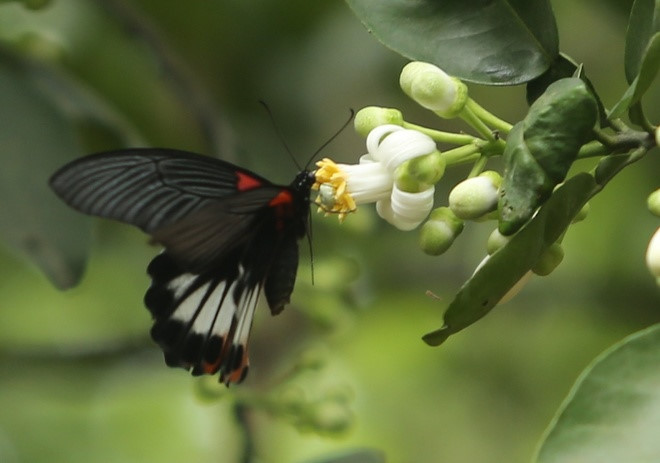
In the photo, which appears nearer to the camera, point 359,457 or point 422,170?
point 422,170

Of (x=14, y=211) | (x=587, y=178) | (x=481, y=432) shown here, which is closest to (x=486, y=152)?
(x=587, y=178)

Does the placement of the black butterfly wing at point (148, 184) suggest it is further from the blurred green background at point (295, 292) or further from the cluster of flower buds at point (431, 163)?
the blurred green background at point (295, 292)

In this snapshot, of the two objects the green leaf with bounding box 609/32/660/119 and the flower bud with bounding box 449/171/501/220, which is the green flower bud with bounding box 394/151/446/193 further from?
the green leaf with bounding box 609/32/660/119

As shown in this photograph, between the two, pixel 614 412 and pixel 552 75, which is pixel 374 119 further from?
pixel 614 412

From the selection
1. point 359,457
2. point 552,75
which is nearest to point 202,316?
point 359,457

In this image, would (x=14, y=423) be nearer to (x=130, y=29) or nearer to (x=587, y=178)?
(x=130, y=29)

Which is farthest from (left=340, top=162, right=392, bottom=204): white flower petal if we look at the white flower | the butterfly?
the butterfly

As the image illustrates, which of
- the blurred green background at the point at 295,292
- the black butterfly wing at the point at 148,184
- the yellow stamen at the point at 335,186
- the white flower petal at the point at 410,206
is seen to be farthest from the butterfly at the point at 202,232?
the blurred green background at the point at 295,292
